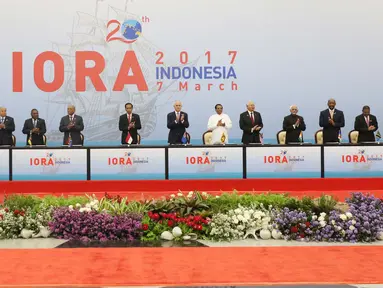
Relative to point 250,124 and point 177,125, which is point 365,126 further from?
point 177,125

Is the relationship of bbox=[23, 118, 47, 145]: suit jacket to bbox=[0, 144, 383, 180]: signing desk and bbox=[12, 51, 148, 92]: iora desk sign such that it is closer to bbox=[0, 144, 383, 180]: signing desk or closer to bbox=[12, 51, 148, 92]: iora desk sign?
bbox=[0, 144, 383, 180]: signing desk

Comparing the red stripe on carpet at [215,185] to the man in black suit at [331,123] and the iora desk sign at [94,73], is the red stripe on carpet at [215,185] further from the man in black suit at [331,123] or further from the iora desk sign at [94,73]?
the iora desk sign at [94,73]

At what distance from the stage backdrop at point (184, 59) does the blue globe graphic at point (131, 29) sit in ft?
0.08

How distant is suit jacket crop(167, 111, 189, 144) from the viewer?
40.6 ft

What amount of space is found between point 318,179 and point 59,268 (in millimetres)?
6875

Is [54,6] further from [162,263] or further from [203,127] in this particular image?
[162,263]

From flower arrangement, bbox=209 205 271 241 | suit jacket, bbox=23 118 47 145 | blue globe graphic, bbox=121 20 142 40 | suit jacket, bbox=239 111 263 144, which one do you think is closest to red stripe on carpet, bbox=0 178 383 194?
suit jacket, bbox=239 111 263 144

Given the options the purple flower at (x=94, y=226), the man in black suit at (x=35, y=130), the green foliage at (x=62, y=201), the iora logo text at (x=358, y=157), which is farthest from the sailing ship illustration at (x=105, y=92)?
the purple flower at (x=94, y=226)

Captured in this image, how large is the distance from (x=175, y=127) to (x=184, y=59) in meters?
3.79

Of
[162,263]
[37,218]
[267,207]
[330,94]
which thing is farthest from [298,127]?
[162,263]

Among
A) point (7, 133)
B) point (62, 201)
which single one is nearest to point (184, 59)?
point (7, 133)

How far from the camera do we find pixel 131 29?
15.7m

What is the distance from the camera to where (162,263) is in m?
5.25

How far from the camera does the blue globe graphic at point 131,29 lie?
617 inches
